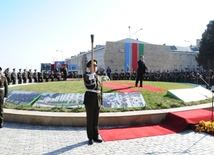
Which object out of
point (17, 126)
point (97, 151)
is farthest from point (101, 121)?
point (17, 126)

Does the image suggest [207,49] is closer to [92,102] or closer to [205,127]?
[205,127]

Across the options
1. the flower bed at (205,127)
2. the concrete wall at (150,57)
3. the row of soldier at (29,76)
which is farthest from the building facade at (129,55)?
the flower bed at (205,127)

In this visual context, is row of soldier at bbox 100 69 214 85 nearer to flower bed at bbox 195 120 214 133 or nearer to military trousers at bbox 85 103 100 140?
flower bed at bbox 195 120 214 133

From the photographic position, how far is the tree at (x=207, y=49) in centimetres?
3778

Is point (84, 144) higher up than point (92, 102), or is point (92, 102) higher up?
point (92, 102)

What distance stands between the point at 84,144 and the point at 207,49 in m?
38.4

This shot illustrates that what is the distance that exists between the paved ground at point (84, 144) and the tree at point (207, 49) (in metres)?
36.2

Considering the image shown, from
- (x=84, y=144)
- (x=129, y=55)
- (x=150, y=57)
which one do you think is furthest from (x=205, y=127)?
(x=150, y=57)

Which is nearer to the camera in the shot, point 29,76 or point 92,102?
point 92,102

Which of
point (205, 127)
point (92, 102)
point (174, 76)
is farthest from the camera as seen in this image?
point (174, 76)

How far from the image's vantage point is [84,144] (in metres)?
4.84

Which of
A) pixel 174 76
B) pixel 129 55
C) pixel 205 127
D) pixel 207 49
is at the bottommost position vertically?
pixel 205 127

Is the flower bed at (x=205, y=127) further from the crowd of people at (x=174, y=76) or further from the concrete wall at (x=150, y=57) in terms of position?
the concrete wall at (x=150, y=57)

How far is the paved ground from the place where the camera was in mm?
4359
